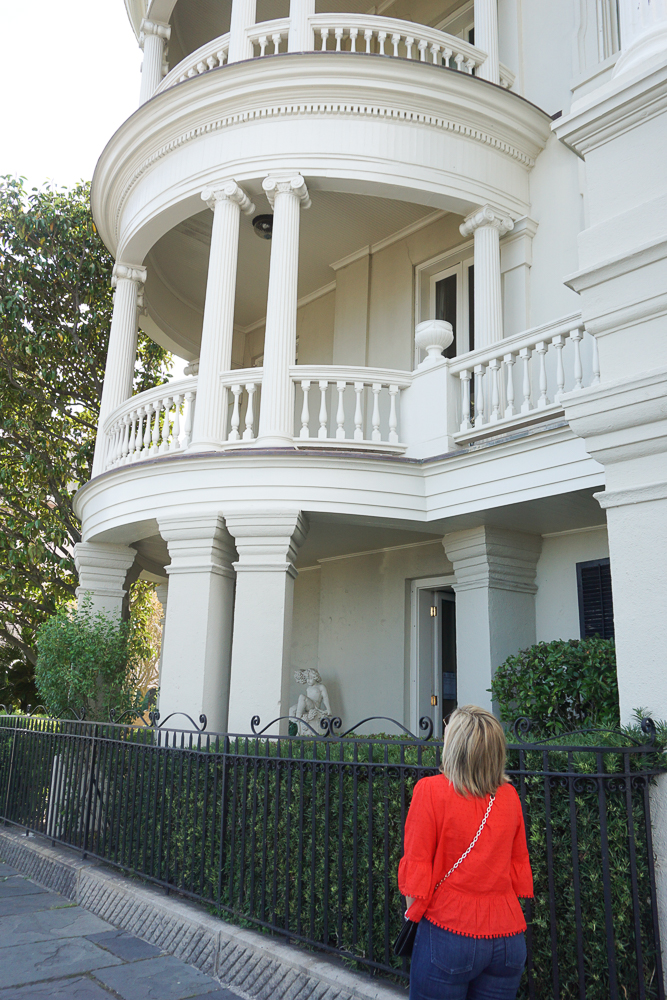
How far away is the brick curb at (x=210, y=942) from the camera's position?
411 centimetres

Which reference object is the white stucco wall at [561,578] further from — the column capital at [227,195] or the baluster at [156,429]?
the column capital at [227,195]

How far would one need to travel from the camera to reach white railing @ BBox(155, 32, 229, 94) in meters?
10.0

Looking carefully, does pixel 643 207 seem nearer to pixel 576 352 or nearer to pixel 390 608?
pixel 576 352

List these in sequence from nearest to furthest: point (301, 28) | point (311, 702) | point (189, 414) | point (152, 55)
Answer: point (189, 414), point (301, 28), point (311, 702), point (152, 55)

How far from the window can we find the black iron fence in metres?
4.15

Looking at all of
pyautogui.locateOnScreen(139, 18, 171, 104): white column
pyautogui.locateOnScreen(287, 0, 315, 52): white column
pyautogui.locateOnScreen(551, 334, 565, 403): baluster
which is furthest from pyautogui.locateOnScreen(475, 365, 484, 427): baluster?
pyautogui.locateOnScreen(139, 18, 171, 104): white column

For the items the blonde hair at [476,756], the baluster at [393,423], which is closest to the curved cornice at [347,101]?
the baluster at [393,423]

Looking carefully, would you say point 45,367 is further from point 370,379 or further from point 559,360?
point 559,360

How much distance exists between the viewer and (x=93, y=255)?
50.9ft

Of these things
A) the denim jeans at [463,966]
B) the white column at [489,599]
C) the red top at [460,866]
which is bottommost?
the denim jeans at [463,966]

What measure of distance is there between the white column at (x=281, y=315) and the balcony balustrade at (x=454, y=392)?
0.15 m

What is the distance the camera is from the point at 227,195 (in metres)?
9.44

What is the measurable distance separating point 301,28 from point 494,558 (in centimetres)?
674

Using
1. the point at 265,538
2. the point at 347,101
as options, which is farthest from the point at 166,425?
the point at 347,101
